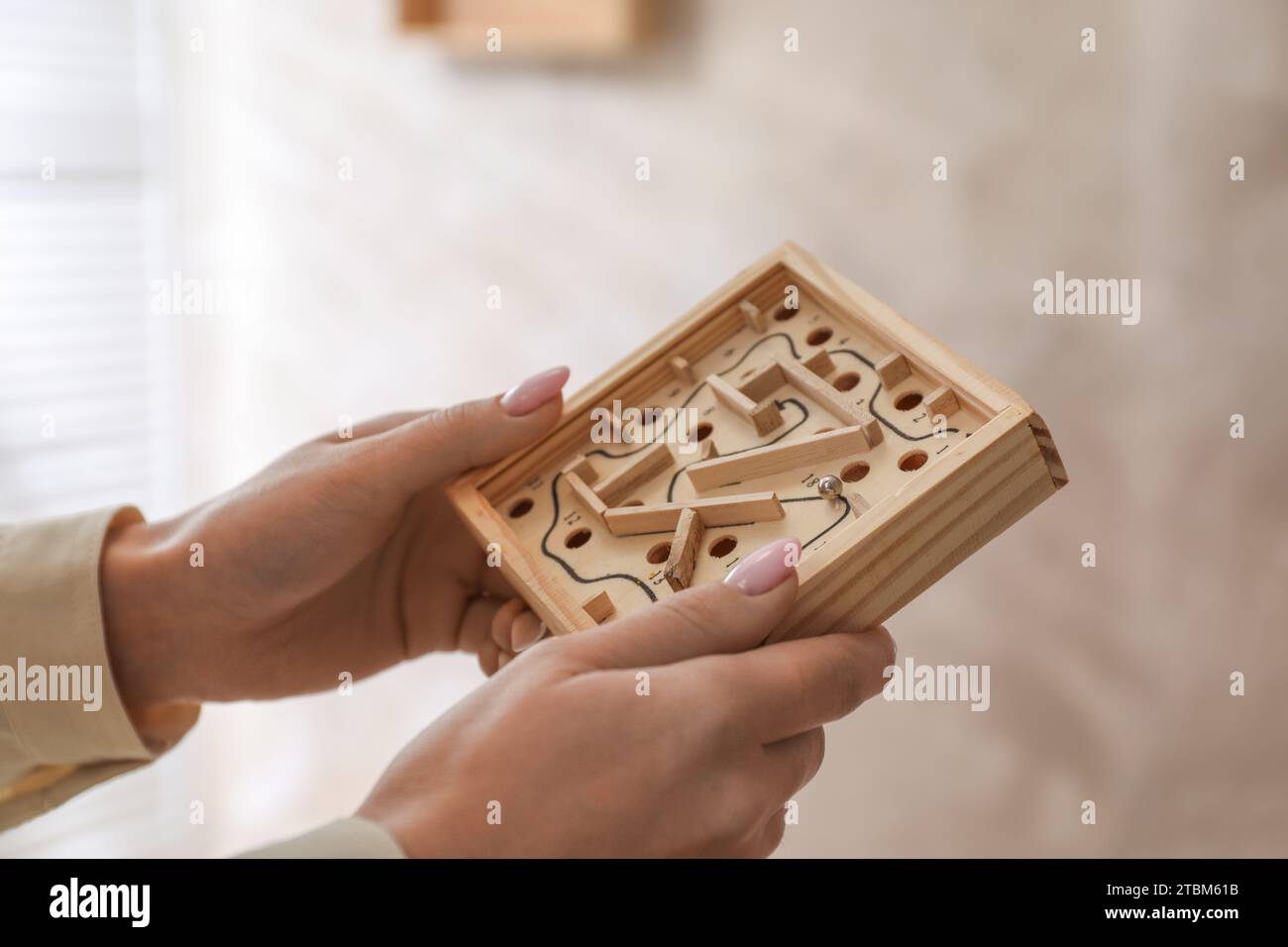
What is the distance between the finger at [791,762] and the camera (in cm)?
65

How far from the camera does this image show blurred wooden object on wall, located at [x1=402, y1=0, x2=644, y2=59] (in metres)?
1.32

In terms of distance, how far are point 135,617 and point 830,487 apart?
0.57 metres

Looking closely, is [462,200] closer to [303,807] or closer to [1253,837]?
[303,807]

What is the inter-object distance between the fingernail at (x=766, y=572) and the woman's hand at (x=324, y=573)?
239 mm

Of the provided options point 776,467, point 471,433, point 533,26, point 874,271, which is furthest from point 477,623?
point 533,26

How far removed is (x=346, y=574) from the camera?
99 centimetres

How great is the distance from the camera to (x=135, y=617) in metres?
0.91

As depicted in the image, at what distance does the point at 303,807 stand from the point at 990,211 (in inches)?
55.1

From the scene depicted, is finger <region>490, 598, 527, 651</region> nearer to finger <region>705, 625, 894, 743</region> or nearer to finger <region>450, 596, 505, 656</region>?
finger <region>450, 596, 505, 656</region>

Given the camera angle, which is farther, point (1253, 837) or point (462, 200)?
point (462, 200)

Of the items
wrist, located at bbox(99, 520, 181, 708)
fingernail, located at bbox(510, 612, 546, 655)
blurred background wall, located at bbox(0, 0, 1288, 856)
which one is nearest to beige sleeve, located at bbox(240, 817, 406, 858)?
fingernail, located at bbox(510, 612, 546, 655)
